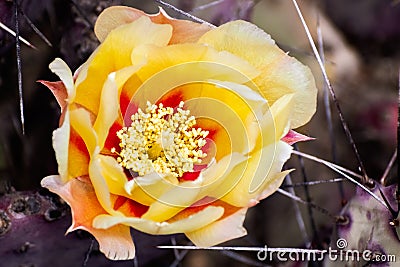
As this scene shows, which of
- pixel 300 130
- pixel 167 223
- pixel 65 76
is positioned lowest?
pixel 300 130

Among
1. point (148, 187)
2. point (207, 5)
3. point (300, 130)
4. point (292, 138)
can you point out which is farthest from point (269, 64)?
point (300, 130)

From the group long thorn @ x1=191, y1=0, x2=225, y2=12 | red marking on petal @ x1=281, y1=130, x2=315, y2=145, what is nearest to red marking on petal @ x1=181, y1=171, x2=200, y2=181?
red marking on petal @ x1=281, y1=130, x2=315, y2=145

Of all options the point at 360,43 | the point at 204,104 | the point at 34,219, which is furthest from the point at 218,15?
the point at 360,43

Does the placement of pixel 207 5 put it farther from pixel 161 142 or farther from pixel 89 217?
pixel 89 217

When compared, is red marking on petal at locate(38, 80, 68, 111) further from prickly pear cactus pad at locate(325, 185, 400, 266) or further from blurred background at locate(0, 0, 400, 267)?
prickly pear cactus pad at locate(325, 185, 400, 266)

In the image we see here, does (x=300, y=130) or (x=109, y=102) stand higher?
(x=109, y=102)

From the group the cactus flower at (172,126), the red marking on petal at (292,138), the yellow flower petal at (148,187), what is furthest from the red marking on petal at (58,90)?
the red marking on petal at (292,138)

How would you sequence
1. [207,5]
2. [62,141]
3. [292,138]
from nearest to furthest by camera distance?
[62,141]
[292,138]
[207,5]
